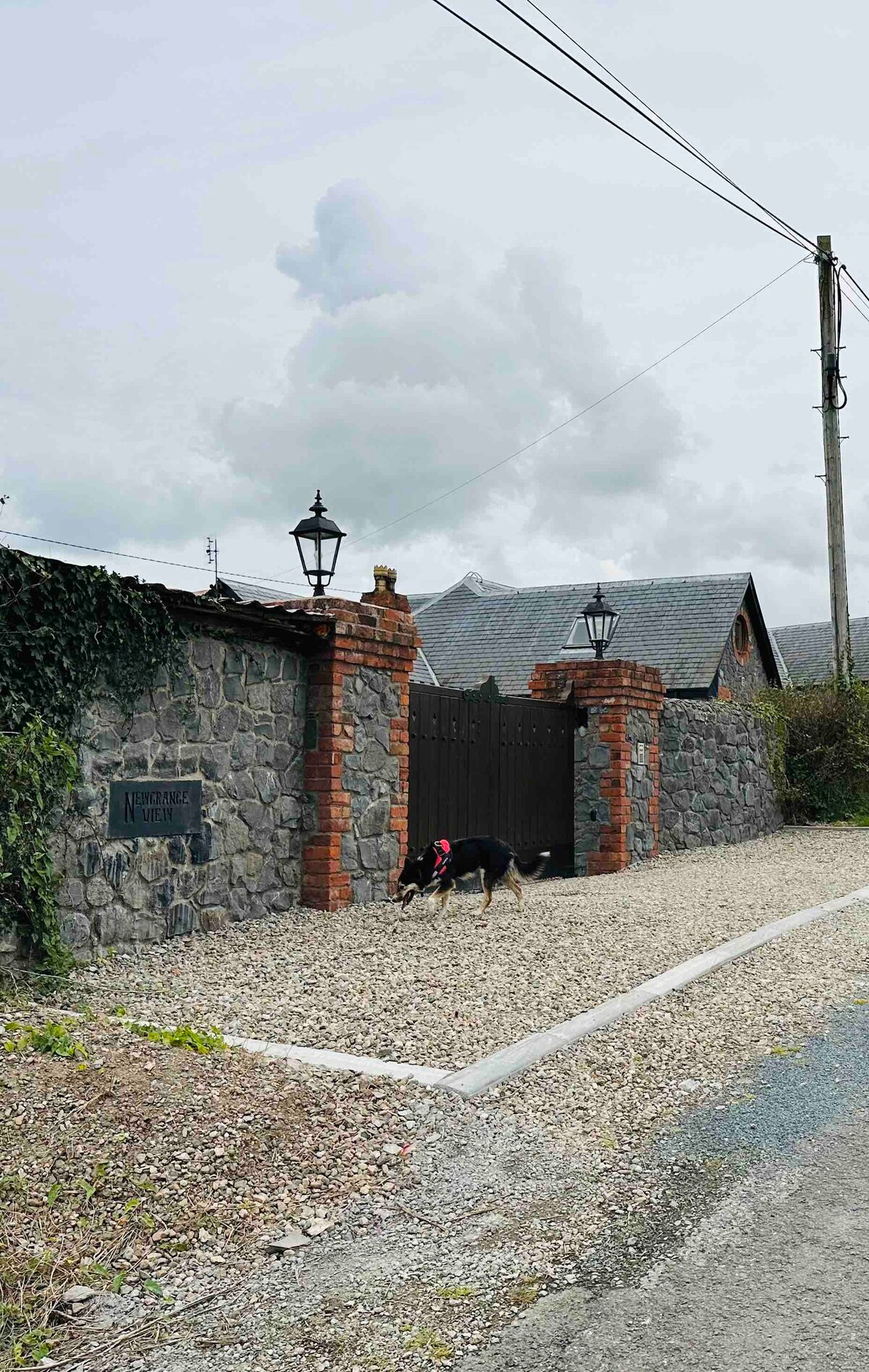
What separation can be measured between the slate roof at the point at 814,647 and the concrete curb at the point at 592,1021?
37.5 m

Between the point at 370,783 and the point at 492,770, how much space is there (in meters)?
2.67

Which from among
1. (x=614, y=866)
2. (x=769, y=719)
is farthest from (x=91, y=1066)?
(x=769, y=719)

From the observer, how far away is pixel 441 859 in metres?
9.54

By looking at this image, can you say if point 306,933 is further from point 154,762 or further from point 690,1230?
point 690,1230

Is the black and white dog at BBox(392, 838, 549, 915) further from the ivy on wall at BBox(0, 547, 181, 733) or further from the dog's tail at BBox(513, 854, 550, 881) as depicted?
the ivy on wall at BBox(0, 547, 181, 733)

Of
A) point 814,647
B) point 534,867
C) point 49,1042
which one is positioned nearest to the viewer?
point 49,1042

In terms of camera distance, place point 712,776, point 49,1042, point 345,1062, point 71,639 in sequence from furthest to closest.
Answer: point 712,776 < point 71,639 < point 345,1062 < point 49,1042

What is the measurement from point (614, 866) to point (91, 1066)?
9544 millimetres

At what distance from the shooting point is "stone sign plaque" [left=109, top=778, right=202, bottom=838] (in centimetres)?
757

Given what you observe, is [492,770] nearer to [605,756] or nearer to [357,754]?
[605,756]

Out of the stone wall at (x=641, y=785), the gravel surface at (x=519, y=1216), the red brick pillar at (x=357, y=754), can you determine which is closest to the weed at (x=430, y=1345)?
the gravel surface at (x=519, y=1216)

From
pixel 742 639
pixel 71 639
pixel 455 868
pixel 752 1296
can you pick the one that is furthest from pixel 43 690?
pixel 742 639

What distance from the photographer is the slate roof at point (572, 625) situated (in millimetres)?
27859

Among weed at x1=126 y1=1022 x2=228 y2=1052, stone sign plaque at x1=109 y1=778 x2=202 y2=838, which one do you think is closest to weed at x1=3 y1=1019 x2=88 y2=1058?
weed at x1=126 y1=1022 x2=228 y2=1052
